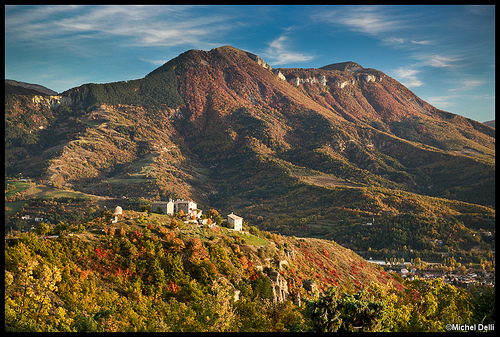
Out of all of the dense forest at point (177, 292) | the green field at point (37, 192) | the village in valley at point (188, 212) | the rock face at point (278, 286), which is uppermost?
the green field at point (37, 192)

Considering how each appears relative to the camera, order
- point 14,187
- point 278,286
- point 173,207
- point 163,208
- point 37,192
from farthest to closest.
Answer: point 14,187 → point 37,192 → point 173,207 → point 163,208 → point 278,286

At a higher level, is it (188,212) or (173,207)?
(173,207)

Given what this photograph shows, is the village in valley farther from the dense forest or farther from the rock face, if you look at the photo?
the rock face

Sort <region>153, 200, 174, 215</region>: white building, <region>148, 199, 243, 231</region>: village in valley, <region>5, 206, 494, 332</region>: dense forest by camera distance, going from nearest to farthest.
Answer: <region>5, 206, 494, 332</region>: dense forest
<region>148, 199, 243, 231</region>: village in valley
<region>153, 200, 174, 215</region>: white building

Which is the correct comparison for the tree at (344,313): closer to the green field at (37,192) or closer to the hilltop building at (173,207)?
the hilltop building at (173,207)

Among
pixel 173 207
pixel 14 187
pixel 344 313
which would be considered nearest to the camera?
pixel 344 313

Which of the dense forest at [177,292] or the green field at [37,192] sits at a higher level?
the green field at [37,192]

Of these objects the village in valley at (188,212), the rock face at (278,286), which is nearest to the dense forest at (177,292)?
the rock face at (278,286)

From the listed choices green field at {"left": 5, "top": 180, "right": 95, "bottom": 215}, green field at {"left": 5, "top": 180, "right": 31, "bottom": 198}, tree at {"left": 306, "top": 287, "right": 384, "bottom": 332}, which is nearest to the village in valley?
tree at {"left": 306, "top": 287, "right": 384, "bottom": 332}

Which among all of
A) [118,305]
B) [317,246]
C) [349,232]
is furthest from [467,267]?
[118,305]

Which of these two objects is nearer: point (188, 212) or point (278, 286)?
point (278, 286)

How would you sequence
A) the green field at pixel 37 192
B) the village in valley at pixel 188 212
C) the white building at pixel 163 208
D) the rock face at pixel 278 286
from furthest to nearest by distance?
the green field at pixel 37 192
the white building at pixel 163 208
the village in valley at pixel 188 212
the rock face at pixel 278 286

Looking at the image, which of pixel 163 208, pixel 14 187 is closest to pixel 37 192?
pixel 14 187

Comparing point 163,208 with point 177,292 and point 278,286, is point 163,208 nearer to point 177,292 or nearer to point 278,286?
point 278,286
